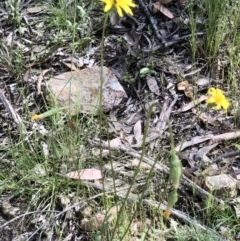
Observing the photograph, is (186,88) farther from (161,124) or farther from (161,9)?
(161,9)

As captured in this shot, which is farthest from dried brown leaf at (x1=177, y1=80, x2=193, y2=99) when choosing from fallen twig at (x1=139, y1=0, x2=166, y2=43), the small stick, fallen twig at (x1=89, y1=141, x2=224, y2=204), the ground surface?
the small stick

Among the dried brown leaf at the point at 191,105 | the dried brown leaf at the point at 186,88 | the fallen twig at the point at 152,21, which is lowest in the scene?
the dried brown leaf at the point at 191,105

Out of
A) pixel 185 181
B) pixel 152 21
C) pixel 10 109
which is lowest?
pixel 185 181

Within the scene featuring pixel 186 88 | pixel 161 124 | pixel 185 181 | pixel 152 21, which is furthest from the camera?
pixel 152 21

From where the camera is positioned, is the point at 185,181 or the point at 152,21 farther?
the point at 152,21

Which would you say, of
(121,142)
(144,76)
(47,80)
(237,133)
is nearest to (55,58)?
(47,80)

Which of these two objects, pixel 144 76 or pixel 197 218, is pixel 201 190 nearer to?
pixel 197 218

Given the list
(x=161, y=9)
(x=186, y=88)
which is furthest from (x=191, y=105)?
(x=161, y=9)

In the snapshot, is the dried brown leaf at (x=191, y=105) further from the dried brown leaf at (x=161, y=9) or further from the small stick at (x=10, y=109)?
the small stick at (x=10, y=109)

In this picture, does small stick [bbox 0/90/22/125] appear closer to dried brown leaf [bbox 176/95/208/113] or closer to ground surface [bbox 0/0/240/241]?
ground surface [bbox 0/0/240/241]

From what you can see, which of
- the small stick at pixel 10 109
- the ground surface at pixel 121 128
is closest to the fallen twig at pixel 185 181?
the ground surface at pixel 121 128

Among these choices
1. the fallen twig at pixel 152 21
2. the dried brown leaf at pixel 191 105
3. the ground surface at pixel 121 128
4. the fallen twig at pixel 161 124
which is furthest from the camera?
the fallen twig at pixel 152 21
